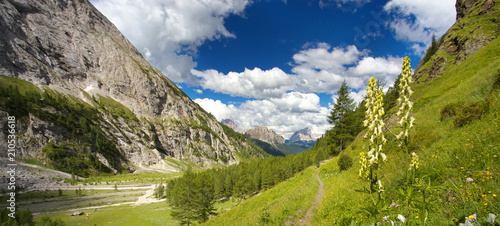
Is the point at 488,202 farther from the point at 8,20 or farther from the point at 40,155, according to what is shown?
the point at 8,20

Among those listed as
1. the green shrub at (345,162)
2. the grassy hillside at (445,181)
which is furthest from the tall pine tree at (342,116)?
the grassy hillside at (445,181)

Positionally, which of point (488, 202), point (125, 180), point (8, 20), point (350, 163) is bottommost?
point (125, 180)

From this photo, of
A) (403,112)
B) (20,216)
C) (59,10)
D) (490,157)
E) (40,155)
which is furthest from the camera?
(59,10)

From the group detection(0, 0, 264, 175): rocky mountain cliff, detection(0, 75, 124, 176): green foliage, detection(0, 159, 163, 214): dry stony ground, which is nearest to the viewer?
detection(0, 159, 163, 214): dry stony ground

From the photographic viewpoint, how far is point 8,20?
15162 centimetres

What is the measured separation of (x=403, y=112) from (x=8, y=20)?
26752 centimetres


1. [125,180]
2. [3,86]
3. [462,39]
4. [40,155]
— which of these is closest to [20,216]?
[462,39]

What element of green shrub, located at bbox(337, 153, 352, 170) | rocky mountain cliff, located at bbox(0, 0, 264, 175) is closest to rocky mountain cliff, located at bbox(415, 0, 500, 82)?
green shrub, located at bbox(337, 153, 352, 170)

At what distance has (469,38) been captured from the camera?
39.0 m

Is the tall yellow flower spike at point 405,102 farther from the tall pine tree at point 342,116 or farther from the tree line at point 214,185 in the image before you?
the tree line at point 214,185

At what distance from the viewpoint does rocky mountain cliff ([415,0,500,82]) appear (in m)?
36.6

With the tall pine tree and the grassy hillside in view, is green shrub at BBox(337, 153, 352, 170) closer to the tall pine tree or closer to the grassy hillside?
the grassy hillside

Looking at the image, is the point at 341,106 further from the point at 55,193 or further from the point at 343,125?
the point at 55,193

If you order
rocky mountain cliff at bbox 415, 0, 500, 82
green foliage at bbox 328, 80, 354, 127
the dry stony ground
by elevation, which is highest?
rocky mountain cliff at bbox 415, 0, 500, 82
